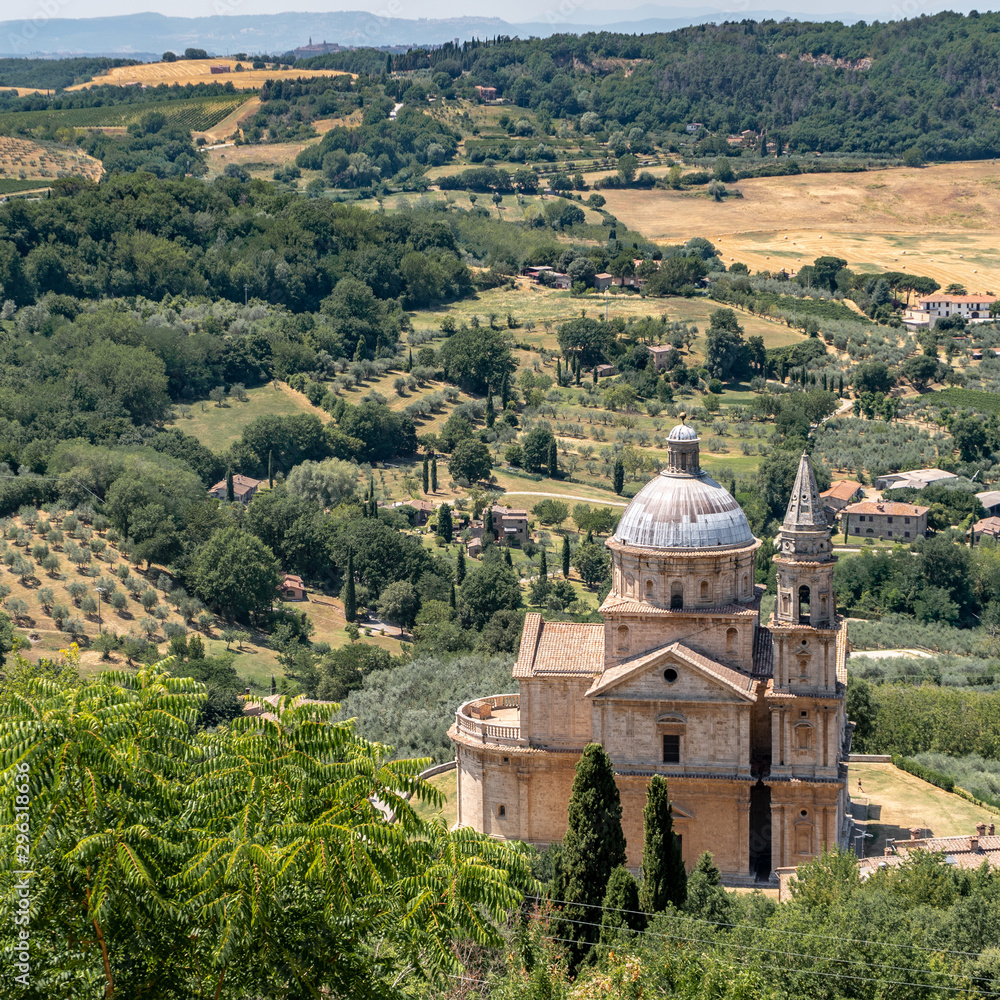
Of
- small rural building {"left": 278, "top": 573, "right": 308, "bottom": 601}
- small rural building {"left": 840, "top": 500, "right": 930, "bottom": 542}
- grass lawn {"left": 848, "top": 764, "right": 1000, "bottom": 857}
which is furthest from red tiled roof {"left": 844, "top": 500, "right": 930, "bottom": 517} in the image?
grass lawn {"left": 848, "top": 764, "right": 1000, "bottom": 857}

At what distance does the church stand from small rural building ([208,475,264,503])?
6403 cm

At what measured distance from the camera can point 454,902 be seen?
78.6 ft

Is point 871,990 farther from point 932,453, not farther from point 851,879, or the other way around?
point 932,453

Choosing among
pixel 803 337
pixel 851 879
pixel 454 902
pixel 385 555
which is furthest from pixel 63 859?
pixel 803 337

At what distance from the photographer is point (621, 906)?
39031 millimetres

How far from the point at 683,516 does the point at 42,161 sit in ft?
519

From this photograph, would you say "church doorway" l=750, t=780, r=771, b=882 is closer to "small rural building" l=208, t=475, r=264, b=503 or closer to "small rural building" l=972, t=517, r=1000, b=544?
"small rural building" l=972, t=517, r=1000, b=544

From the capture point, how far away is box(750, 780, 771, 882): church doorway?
47.4 meters

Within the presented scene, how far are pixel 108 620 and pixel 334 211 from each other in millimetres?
90792

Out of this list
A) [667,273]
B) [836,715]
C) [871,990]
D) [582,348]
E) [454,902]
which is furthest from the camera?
[667,273]

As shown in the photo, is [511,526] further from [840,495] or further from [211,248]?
[211,248]

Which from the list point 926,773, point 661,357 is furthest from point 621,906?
point 661,357

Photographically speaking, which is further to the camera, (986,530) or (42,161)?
(42,161)

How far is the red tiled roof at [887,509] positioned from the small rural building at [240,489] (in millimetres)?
42702
